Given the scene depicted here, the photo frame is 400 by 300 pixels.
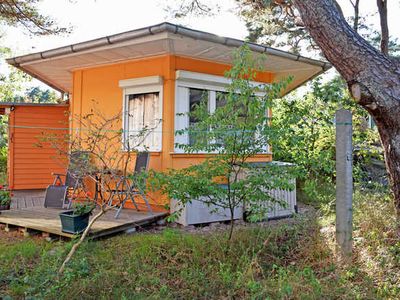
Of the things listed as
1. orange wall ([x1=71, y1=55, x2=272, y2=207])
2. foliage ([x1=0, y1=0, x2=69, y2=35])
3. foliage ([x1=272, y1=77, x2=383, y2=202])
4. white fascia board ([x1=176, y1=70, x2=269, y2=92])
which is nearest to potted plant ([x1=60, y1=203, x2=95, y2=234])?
orange wall ([x1=71, y1=55, x2=272, y2=207])

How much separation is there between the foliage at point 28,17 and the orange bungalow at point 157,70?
187 cm

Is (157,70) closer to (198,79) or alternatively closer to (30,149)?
(198,79)

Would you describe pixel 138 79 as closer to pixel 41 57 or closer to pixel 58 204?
pixel 41 57

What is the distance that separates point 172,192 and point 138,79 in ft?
10.3

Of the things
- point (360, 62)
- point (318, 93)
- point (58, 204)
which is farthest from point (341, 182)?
point (318, 93)

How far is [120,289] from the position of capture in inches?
113

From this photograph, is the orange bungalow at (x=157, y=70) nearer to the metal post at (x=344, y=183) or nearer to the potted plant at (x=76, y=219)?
the potted plant at (x=76, y=219)

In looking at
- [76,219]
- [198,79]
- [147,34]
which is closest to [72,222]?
[76,219]

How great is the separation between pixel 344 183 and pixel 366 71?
3.79 feet

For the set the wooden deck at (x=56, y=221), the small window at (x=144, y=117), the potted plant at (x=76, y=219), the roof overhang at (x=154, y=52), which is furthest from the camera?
the small window at (x=144, y=117)

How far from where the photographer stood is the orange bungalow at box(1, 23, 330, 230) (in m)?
5.29

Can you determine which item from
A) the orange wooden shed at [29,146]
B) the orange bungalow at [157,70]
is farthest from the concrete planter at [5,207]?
the orange wooden shed at [29,146]

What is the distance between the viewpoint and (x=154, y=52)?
5.77 metres

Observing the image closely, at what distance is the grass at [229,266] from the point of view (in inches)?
109
